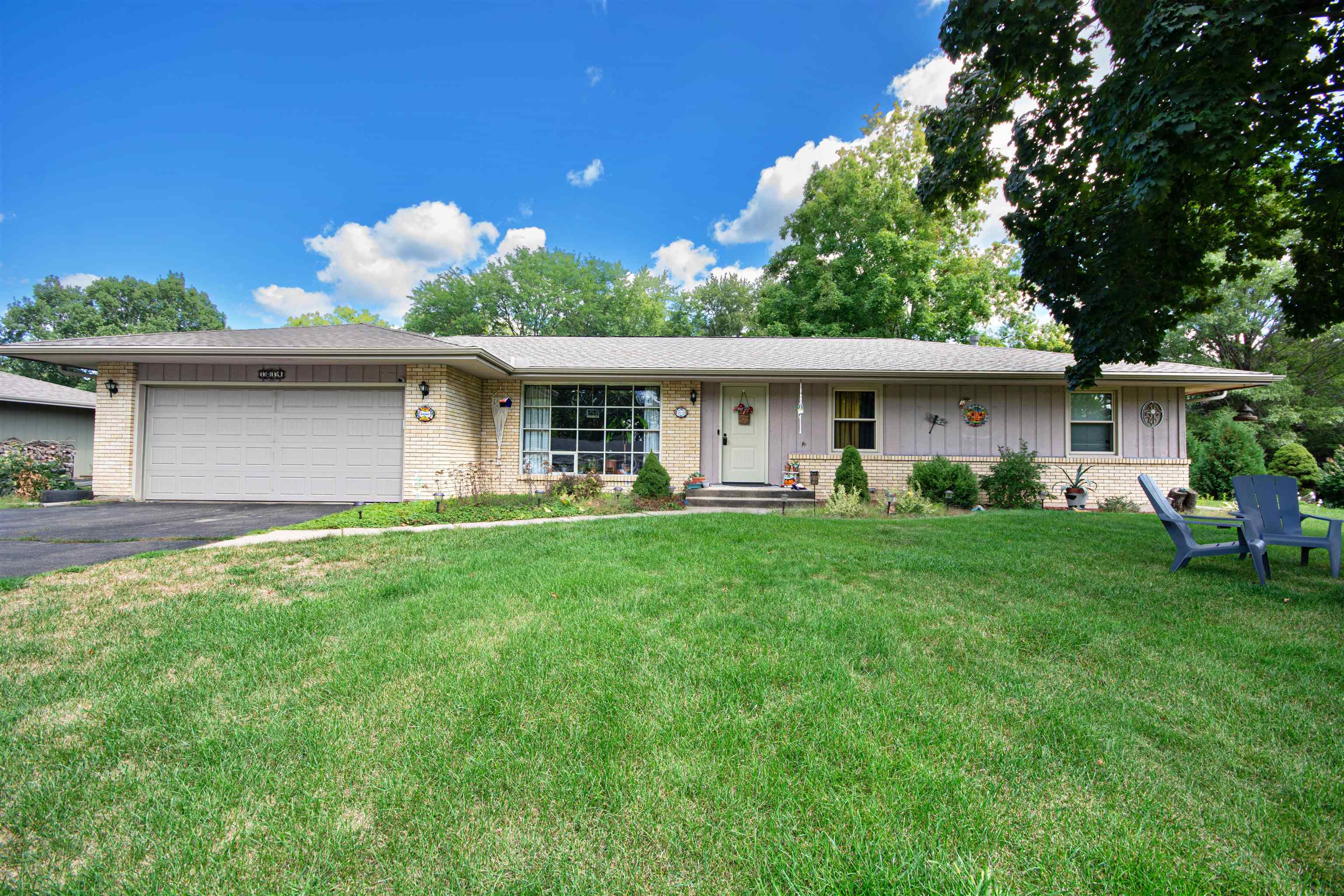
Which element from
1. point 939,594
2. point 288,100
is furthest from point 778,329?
point 939,594

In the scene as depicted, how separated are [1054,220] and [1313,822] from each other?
7.45 meters

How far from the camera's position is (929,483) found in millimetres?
9539

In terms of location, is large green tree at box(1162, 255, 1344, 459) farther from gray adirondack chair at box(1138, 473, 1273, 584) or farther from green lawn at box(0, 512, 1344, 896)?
green lawn at box(0, 512, 1344, 896)

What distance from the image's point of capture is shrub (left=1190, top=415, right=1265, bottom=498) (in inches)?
500

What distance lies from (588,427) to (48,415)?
14.9m

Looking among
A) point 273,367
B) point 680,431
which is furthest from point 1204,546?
point 273,367

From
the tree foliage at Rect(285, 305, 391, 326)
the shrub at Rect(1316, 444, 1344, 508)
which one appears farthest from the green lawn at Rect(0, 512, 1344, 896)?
the tree foliage at Rect(285, 305, 391, 326)

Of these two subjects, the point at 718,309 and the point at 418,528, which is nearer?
the point at 418,528

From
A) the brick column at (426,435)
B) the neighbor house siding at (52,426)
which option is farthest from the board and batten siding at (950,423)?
the neighbor house siding at (52,426)

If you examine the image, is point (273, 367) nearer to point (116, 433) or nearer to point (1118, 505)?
point (116, 433)

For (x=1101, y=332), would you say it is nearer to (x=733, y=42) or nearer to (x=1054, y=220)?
(x=1054, y=220)

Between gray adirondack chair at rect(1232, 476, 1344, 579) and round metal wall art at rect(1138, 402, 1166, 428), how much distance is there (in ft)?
20.6

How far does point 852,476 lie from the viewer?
9195 millimetres

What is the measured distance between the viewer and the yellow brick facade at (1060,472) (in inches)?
399
